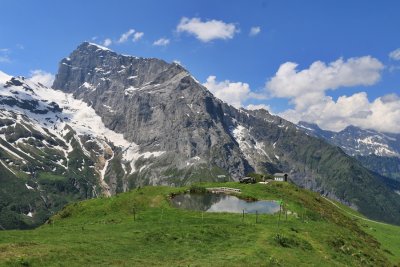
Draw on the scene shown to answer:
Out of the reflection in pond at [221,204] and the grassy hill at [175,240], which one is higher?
the reflection in pond at [221,204]

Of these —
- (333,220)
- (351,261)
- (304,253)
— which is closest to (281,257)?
(304,253)

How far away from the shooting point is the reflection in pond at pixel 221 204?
9131cm

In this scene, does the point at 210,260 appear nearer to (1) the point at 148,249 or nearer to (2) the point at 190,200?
(1) the point at 148,249

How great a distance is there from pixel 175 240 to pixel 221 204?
145ft

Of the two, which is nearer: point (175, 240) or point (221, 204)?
point (175, 240)

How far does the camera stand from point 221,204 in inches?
3900

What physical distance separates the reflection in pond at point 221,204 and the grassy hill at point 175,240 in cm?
511

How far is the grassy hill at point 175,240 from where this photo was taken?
146 ft

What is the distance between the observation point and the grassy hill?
44594 mm

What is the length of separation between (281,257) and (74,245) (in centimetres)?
2344

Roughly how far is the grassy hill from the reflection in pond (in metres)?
5.11

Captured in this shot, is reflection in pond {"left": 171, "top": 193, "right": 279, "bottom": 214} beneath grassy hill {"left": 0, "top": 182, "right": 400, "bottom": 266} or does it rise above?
above

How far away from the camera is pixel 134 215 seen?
7406cm

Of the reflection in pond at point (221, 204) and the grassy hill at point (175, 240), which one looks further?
the reflection in pond at point (221, 204)
